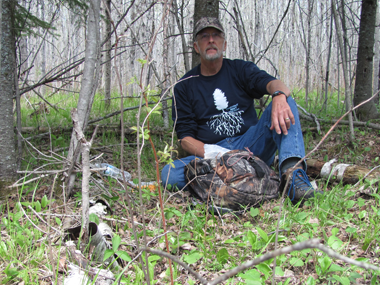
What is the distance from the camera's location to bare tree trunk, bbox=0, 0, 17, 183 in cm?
206

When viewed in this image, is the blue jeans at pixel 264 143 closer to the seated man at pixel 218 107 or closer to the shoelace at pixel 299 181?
the seated man at pixel 218 107

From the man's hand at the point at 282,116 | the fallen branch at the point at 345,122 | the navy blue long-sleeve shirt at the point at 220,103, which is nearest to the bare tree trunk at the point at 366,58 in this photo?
the fallen branch at the point at 345,122

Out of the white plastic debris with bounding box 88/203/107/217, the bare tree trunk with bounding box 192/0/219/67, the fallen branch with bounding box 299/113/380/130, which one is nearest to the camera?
the white plastic debris with bounding box 88/203/107/217

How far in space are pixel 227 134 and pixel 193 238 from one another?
1219 mm

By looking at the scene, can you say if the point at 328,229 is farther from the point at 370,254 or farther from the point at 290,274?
the point at 290,274

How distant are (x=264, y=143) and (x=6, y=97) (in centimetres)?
209

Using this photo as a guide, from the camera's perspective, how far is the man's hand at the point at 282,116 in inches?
86.1

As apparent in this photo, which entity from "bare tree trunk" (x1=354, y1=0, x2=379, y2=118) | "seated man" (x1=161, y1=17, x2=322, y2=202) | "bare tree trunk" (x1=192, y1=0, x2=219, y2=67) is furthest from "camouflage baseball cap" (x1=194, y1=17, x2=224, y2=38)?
"bare tree trunk" (x1=354, y1=0, x2=379, y2=118)

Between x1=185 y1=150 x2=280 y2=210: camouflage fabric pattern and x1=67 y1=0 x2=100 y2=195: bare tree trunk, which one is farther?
x1=185 y1=150 x2=280 y2=210: camouflage fabric pattern

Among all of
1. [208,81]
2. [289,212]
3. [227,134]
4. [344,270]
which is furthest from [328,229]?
[208,81]

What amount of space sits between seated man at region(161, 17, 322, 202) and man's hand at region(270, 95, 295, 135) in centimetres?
16

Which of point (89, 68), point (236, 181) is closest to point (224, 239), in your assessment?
point (236, 181)

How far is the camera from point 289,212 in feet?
6.46

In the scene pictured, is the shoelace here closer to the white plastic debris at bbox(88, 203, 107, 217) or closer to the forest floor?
the forest floor
